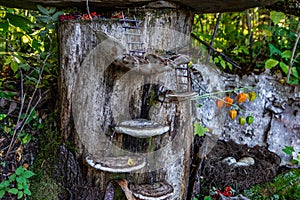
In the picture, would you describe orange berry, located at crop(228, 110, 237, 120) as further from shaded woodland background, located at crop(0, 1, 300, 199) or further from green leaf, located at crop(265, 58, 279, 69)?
green leaf, located at crop(265, 58, 279, 69)

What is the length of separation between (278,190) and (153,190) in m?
1.55

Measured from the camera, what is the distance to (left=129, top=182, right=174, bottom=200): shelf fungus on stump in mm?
2324

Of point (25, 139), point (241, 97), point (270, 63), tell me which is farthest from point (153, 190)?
point (270, 63)

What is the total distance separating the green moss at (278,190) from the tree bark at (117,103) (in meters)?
1.09

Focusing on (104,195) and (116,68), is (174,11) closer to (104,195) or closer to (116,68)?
(116,68)

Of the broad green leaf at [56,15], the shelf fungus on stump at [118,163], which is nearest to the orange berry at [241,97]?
the shelf fungus on stump at [118,163]

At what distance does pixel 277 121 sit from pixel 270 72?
0.55 metres

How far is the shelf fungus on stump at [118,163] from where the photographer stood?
7.22 ft

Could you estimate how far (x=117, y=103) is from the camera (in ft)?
7.79

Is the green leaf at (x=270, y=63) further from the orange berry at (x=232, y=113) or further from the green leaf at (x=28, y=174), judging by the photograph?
the green leaf at (x=28, y=174)

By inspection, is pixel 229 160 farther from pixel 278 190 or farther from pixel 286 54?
pixel 286 54

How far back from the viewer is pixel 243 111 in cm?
365

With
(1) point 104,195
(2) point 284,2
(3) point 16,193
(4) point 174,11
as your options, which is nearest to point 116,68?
(4) point 174,11

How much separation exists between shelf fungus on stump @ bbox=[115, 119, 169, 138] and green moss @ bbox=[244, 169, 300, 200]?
4.75 feet
